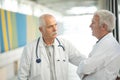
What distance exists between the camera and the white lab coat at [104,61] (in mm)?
1909

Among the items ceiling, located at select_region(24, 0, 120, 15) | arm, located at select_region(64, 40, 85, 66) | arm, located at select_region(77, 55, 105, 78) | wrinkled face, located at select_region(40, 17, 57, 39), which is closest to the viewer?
arm, located at select_region(77, 55, 105, 78)

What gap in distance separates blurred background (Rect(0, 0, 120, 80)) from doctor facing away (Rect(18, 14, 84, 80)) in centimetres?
43

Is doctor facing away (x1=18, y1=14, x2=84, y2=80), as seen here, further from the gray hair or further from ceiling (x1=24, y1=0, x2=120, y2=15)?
ceiling (x1=24, y1=0, x2=120, y2=15)

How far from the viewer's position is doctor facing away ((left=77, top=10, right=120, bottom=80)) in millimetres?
1911

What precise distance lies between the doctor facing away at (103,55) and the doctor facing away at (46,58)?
21.1 inches

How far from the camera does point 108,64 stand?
192 centimetres

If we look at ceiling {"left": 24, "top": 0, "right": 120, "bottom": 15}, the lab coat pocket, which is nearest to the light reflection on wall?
ceiling {"left": 24, "top": 0, "right": 120, "bottom": 15}

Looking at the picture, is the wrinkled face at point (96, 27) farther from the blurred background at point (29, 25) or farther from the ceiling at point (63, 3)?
the ceiling at point (63, 3)

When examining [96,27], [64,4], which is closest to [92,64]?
[96,27]

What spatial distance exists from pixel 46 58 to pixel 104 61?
772 millimetres

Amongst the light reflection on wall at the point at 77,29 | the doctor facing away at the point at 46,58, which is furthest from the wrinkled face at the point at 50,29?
the light reflection on wall at the point at 77,29

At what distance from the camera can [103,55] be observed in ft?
6.26

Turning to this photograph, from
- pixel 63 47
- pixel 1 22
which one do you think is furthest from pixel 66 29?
pixel 63 47

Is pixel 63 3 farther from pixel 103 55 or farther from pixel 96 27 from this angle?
pixel 103 55
